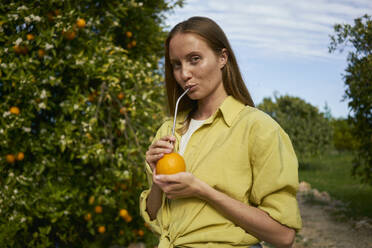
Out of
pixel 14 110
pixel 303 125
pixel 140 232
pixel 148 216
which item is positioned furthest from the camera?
pixel 303 125

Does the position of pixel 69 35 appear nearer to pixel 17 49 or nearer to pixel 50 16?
pixel 50 16

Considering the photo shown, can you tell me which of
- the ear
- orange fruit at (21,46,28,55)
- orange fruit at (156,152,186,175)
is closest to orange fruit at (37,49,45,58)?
orange fruit at (21,46,28,55)

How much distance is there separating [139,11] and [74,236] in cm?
235

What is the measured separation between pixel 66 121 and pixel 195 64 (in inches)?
83.3

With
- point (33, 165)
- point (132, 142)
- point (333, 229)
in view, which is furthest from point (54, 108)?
point (333, 229)

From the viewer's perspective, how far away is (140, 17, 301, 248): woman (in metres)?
1.40

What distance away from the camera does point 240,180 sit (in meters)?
1.44

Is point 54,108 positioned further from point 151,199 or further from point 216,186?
point 216,186

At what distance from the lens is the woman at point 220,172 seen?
1.40 meters

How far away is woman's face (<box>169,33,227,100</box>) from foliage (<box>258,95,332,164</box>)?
427 inches

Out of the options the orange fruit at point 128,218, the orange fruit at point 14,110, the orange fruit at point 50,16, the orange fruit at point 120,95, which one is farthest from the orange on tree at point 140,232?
the orange fruit at point 50,16

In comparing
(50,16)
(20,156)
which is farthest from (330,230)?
(50,16)

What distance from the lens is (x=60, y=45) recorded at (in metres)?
3.43

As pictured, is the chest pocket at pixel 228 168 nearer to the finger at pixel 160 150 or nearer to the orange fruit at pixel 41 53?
the finger at pixel 160 150
